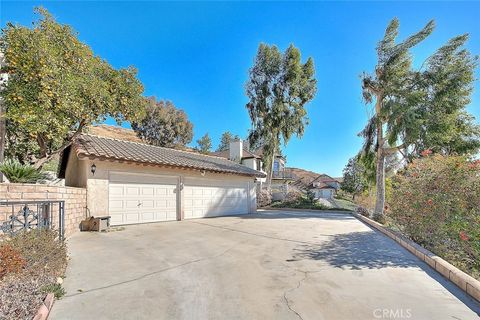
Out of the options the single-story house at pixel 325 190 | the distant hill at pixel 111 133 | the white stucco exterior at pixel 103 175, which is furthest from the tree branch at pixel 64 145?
the single-story house at pixel 325 190

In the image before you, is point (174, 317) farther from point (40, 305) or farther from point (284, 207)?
point (284, 207)

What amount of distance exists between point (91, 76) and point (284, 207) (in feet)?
55.3

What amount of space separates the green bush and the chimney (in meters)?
23.7

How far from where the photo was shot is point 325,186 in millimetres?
55500

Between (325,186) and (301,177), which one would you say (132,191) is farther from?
(325,186)

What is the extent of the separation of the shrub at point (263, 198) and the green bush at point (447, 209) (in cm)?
1540

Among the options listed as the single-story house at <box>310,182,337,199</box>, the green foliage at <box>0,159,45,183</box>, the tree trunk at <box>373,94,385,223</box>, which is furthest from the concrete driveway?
the single-story house at <box>310,182,337,199</box>

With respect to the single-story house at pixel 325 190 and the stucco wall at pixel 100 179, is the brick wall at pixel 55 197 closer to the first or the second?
the stucco wall at pixel 100 179

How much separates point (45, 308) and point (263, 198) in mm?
20568

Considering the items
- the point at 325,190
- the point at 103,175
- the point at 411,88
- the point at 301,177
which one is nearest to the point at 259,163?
the point at 411,88

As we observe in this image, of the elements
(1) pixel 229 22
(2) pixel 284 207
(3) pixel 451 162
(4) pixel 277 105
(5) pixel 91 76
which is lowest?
(2) pixel 284 207

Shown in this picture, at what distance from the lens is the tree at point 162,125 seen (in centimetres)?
3300

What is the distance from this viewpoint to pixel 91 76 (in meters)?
10.1

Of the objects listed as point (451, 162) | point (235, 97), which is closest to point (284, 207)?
point (235, 97)
